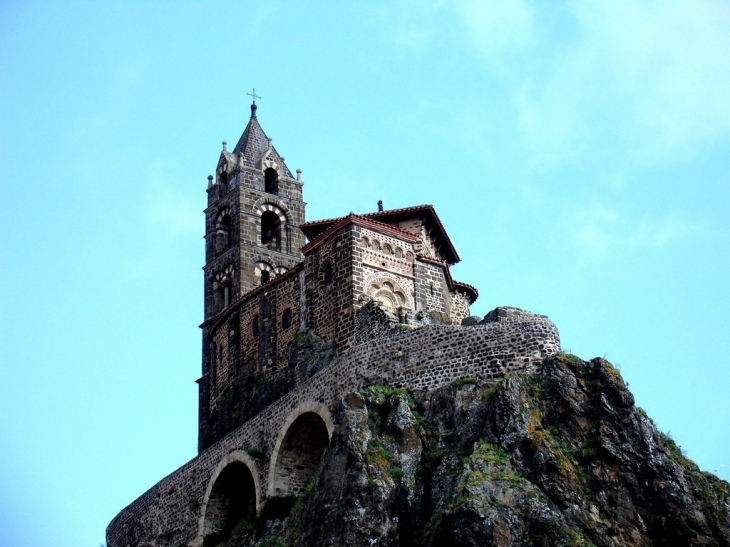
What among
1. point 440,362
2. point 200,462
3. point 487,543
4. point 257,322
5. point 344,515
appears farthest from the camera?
point 257,322

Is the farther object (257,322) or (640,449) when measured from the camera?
(257,322)

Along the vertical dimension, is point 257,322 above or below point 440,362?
above

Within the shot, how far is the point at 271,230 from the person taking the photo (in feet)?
238

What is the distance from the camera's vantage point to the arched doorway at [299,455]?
49875 millimetres

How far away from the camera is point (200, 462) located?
55844mm

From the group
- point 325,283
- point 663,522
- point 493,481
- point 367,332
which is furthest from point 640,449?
point 325,283

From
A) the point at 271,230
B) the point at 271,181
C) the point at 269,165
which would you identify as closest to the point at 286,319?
the point at 271,230

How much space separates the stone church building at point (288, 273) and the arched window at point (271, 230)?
8 centimetres

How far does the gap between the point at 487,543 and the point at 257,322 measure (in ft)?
81.8

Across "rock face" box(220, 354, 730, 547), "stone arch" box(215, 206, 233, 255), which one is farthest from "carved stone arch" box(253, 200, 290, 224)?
"rock face" box(220, 354, 730, 547)

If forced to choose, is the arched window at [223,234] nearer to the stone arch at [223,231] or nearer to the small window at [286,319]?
the stone arch at [223,231]

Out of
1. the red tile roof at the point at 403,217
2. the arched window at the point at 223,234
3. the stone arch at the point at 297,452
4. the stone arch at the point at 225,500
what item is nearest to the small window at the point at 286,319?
the red tile roof at the point at 403,217

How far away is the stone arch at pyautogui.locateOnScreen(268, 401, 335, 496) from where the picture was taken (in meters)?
49.8

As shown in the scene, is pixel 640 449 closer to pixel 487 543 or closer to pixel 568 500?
pixel 568 500
